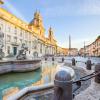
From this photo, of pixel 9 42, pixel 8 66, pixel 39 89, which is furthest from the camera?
pixel 9 42

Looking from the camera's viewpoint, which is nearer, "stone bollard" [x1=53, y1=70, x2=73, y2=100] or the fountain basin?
"stone bollard" [x1=53, y1=70, x2=73, y2=100]

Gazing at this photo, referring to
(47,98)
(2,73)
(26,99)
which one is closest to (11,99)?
(26,99)

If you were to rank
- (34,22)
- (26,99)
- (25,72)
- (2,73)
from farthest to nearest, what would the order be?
(34,22)
(25,72)
(2,73)
(26,99)

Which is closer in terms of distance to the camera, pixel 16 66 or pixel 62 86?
pixel 62 86

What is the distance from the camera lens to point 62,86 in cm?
362

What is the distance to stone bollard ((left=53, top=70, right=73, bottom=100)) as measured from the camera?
11.8ft

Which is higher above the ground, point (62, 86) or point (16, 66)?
point (62, 86)

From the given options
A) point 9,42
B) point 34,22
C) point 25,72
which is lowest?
point 25,72

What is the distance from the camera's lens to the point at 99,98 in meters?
4.47

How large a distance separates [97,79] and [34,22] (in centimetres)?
7844

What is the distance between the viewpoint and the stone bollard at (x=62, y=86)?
3609 mm

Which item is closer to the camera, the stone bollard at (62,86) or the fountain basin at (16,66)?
the stone bollard at (62,86)

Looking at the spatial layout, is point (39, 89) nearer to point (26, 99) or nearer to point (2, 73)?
point (26, 99)

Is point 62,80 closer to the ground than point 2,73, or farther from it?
farther from it
